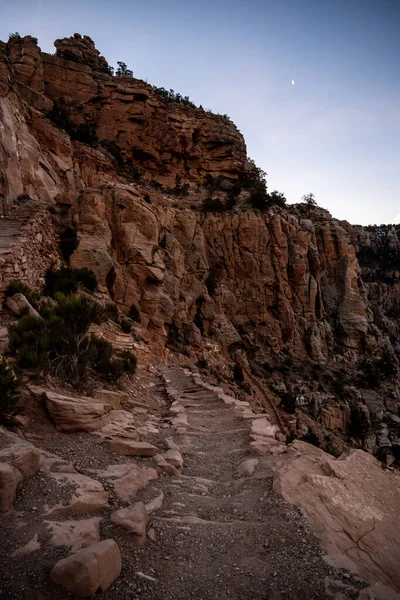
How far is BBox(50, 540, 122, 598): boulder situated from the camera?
2260 mm

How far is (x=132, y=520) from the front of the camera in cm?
313

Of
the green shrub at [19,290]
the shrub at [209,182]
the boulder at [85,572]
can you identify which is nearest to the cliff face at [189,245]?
the shrub at [209,182]

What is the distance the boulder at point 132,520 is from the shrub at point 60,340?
128 inches

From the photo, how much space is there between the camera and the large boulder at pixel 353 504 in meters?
3.21

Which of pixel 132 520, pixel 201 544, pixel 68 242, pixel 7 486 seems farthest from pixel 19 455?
pixel 68 242

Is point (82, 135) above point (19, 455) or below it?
above

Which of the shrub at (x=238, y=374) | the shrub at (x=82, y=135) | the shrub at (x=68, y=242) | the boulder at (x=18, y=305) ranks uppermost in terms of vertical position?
the shrub at (x=82, y=135)

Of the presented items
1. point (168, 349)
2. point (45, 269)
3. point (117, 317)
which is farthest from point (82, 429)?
point (168, 349)

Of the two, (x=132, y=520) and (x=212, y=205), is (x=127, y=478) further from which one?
(x=212, y=205)

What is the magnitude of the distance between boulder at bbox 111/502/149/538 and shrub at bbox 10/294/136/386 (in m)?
3.24

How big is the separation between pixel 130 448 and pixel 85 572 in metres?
2.97

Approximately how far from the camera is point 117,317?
50.3 feet

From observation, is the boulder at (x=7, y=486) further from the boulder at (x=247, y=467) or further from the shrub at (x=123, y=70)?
the shrub at (x=123, y=70)

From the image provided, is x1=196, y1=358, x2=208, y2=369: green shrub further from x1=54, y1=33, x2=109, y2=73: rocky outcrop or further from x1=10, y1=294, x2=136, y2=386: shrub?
x1=54, y1=33, x2=109, y2=73: rocky outcrop
